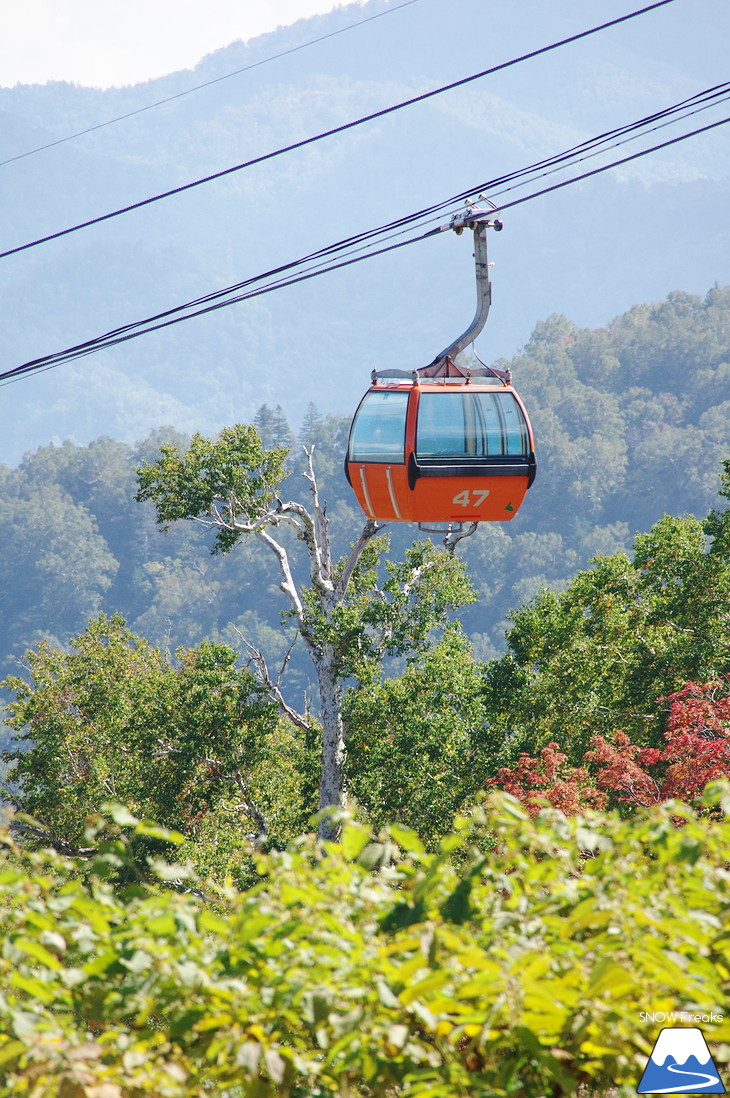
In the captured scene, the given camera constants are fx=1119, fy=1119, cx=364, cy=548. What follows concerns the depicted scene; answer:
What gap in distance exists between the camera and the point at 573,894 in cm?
274

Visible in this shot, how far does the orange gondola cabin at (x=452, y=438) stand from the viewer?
9.25m

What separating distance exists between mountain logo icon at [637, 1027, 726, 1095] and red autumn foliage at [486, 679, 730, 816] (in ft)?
20.9

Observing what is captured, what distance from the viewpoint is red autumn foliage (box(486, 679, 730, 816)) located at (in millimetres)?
9633

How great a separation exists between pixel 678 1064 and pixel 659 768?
10412 millimetres

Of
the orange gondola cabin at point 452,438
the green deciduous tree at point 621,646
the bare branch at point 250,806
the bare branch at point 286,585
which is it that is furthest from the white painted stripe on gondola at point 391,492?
the bare branch at point 250,806

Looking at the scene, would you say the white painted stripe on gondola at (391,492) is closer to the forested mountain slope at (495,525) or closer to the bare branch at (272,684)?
the bare branch at (272,684)

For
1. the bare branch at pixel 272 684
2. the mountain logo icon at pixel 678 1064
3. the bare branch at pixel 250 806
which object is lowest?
the mountain logo icon at pixel 678 1064

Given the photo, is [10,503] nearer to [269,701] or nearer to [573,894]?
A: [269,701]

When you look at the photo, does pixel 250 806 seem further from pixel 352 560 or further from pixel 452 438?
pixel 452 438

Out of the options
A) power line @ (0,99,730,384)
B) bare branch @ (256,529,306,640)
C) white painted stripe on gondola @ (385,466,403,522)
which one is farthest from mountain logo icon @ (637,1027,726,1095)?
bare branch @ (256,529,306,640)

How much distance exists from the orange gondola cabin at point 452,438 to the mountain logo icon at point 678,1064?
→ 693cm

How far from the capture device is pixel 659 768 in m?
12.6

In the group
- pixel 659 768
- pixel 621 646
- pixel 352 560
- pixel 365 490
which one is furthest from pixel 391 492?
pixel 352 560

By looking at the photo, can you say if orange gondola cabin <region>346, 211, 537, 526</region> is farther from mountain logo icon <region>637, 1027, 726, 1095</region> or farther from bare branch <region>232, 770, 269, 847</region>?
bare branch <region>232, 770, 269, 847</region>
